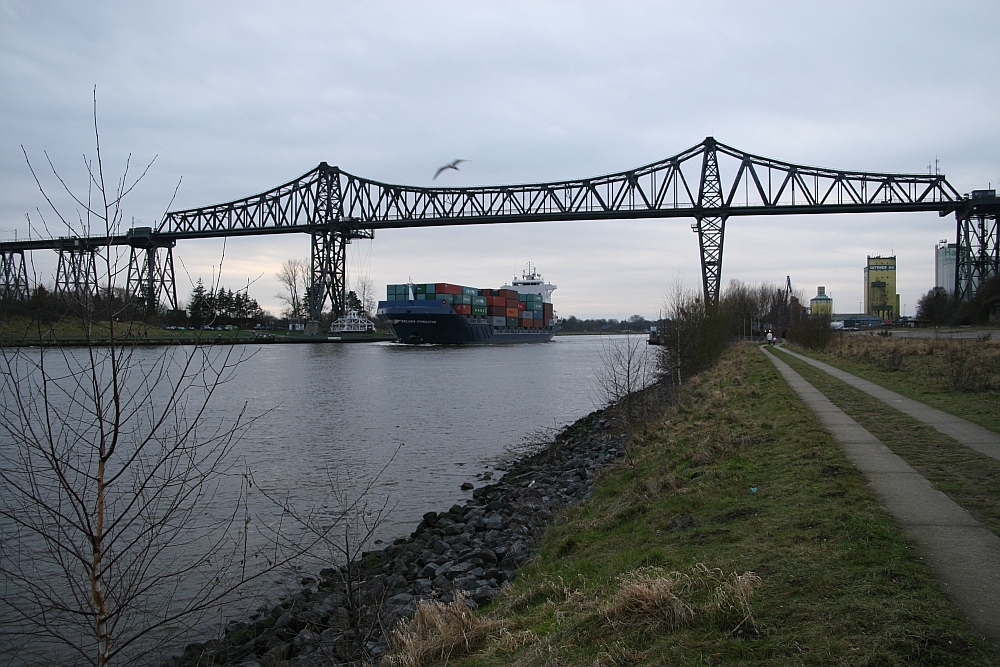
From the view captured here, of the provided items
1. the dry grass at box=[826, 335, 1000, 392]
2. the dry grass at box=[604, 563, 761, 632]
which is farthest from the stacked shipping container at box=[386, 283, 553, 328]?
the dry grass at box=[604, 563, 761, 632]

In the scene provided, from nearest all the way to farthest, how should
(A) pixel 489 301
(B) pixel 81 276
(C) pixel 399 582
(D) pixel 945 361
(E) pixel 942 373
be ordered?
(B) pixel 81 276
(C) pixel 399 582
(E) pixel 942 373
(D) pixel 945 361
(A) pixel 489 301

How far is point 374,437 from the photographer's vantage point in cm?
2081

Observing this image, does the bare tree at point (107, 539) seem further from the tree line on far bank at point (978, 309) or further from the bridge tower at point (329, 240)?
the bridge tower at point (329, 240)

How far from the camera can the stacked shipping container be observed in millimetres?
98375

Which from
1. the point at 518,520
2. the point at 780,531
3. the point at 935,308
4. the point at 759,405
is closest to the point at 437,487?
the point at 518,520

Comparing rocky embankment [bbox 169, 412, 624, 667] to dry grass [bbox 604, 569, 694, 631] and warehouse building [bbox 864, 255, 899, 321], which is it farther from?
warehouse building [bbox 864, 255, 899, 321]

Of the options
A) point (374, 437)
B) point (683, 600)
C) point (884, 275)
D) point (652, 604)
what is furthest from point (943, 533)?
point (884, 275)

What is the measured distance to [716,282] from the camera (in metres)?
62.2

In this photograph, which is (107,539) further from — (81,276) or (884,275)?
(884,275)

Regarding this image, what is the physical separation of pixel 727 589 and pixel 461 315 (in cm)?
8903

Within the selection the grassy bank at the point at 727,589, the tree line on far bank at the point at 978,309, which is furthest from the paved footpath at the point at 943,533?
the tree line on far bank at the point at 978,309

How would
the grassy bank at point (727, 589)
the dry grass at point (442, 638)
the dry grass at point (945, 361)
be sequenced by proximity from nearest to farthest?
1. the grassy bank at point (727, 589)
2. the dry grass at point (442, 638)
3. the dry grass at point (945, 361)

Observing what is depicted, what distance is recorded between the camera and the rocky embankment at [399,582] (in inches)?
270

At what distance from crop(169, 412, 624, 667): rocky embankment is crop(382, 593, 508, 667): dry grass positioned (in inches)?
13.5
